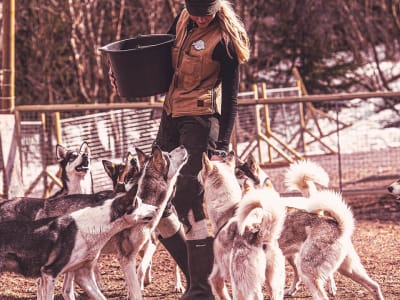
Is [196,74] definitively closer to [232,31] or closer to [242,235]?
[232,31]

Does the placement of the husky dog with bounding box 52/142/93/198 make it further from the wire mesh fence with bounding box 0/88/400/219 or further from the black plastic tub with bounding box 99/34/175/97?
the wire mesh fence with bounding box 0/88/400/219

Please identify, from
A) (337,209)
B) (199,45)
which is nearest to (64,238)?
(199,45)

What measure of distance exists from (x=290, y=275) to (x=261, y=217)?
2.31 m

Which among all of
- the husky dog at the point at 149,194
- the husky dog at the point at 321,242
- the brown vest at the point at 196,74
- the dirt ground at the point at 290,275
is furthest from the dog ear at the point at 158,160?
the dirt ground at the point at 290,275

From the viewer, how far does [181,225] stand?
7.29 metres

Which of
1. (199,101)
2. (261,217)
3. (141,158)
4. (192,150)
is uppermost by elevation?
(199,101)

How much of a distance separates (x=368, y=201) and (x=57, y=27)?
855 cm

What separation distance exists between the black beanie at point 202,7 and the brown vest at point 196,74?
20 centimetres

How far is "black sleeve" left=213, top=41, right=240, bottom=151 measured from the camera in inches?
255

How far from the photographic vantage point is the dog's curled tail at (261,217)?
5801 millimetres

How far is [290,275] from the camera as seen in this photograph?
8.25m

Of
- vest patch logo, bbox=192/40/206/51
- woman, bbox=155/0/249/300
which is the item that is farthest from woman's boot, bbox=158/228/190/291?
vest patch logo, bbox=192/40/206/51

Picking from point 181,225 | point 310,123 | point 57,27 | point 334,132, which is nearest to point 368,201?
point 334,132

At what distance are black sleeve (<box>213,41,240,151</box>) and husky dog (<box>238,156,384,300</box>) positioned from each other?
2.81 ft
